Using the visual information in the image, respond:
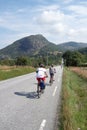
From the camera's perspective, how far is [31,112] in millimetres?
11469

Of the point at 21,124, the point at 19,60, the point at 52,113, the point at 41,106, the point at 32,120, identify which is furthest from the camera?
the point at 19,60

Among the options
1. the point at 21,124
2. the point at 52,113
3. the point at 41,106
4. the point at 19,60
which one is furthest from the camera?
the point at 19,60

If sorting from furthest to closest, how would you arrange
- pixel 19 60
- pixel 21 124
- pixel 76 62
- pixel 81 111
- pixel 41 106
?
pixel 76 62
pixel 19 60
pixel 41 106
pixel 81 111
pixel 21 124

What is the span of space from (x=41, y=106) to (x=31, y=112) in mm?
1681

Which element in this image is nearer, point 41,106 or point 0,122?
point 0,122

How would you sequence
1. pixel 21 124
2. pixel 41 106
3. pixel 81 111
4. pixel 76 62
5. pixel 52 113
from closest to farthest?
pixel 21 124 → pixel 52 113 → pixel 81 111 → pixel 41 106 → pixel 76 62

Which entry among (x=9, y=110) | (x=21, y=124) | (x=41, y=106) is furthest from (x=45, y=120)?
(x=41, y=106)

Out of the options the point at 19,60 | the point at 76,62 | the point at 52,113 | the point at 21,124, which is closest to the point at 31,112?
the point at 52,113

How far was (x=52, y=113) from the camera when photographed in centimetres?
1146

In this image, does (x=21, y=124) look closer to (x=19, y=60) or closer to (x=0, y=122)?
(x=0, y=122)

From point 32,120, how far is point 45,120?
0.43m

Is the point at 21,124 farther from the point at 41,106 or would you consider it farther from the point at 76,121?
the point at 41,106

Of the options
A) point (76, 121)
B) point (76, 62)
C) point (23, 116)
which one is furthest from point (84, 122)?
point (76, 62)

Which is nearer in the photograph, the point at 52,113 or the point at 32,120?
the point at 32,120
